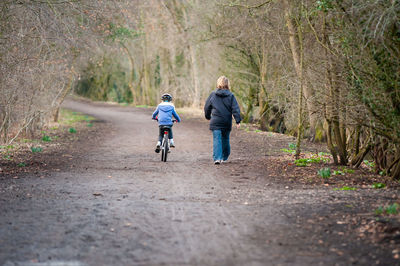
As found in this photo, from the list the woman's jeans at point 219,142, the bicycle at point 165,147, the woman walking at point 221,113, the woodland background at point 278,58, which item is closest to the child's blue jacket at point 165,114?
the bicycle at point 165,147

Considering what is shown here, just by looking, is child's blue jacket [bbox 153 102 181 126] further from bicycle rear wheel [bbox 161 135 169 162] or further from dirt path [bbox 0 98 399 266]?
dirt path [bbox 0 98 399 266]

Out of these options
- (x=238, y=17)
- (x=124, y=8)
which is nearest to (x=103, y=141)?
(x=124, y=8)

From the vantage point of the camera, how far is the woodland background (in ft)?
27.2

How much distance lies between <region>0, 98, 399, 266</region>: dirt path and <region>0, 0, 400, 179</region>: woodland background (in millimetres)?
1799

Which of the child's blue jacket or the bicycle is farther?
the child's blue jacket

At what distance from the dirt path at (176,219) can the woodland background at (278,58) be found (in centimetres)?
180

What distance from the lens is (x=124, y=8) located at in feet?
46.1

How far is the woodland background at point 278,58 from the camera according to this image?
27.2ft

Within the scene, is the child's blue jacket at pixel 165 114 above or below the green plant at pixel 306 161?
above

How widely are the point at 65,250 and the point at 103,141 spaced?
42.3 ft

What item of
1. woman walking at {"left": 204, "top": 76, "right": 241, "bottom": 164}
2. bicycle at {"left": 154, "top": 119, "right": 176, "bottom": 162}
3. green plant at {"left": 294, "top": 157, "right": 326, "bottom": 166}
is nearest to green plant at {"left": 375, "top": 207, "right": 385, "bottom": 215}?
green plant at {"left": 294, "top": 157, "right": 326, "bottom": 166}

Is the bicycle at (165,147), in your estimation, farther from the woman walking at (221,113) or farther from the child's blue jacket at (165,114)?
the woman walking at (221,113)

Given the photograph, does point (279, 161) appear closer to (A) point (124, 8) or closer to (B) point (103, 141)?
(A) point (124, 8)

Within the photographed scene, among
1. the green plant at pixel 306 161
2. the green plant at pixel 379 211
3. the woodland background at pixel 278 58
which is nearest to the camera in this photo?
the green plant at pixel 379 211
